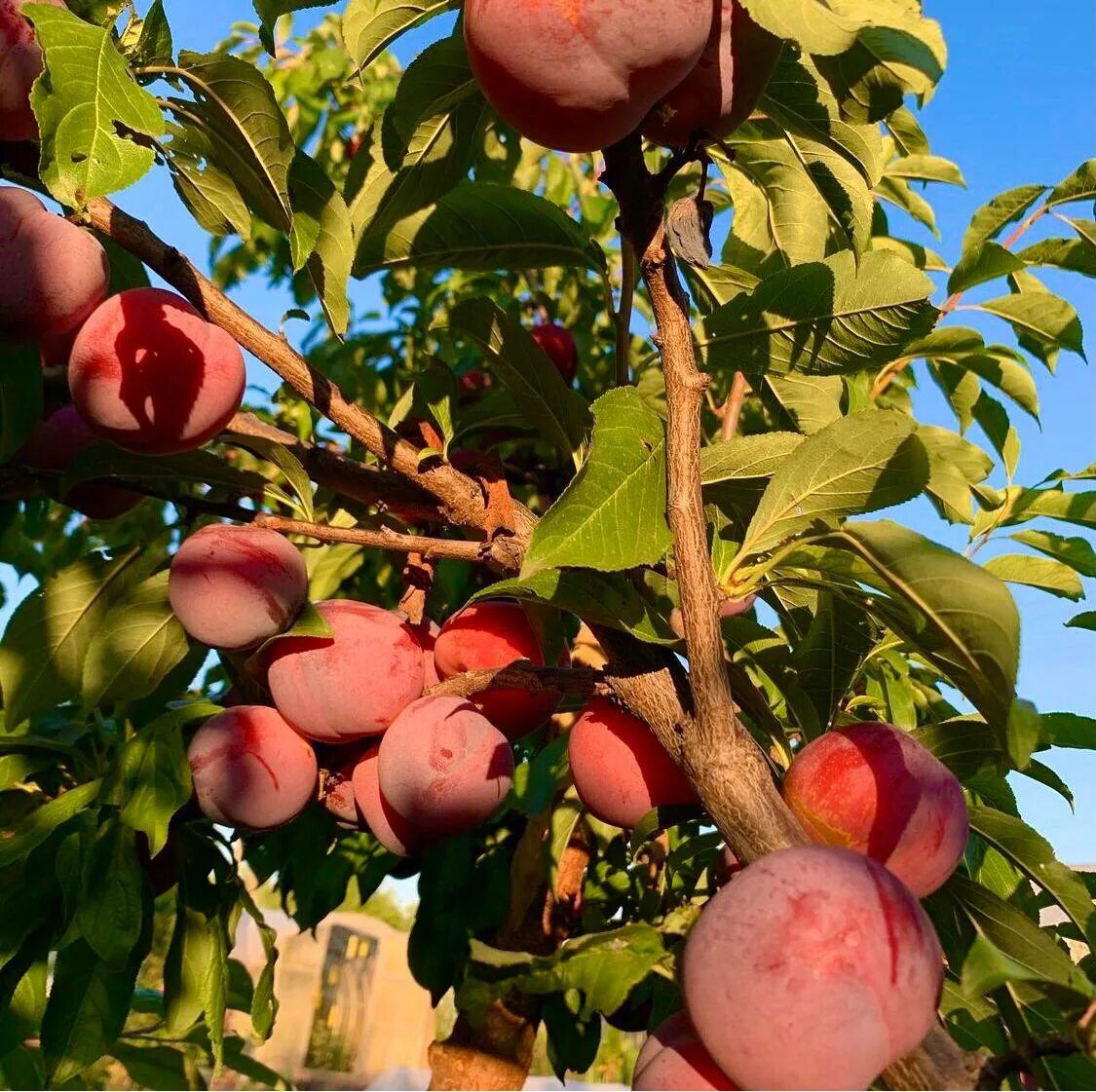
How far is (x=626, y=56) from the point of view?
0.66m

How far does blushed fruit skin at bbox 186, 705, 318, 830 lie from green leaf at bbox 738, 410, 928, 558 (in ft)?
1.87

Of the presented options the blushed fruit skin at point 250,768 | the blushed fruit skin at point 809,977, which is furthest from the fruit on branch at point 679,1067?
the blushed fruit skin at point 250,768

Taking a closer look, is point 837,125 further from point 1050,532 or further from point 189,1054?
point 189,1054

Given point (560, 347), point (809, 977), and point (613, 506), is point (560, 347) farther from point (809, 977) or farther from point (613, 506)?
point (809, 977)

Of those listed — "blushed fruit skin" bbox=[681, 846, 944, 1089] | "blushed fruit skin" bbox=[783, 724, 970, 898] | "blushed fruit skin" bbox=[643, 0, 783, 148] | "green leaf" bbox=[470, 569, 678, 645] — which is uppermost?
"blushed fruit skin" bbox=[643, 0, 783, 148]

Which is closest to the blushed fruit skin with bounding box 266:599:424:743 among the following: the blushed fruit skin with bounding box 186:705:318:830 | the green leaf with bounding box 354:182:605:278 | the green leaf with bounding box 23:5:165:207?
the blushed fruit skin with bounding box 186:705:318:830

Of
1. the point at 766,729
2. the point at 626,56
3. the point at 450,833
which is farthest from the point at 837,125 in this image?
the point at 450,833

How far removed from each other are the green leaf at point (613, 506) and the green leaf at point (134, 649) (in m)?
0.71

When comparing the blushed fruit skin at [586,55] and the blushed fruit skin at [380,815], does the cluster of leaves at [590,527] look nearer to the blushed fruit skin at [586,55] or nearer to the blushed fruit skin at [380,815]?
the blushed fruit skin at [586,55]

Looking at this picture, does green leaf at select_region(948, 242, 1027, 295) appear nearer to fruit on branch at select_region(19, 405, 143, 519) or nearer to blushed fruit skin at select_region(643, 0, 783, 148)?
blushed fruit skin at select_region(643, 0, 783, 148)

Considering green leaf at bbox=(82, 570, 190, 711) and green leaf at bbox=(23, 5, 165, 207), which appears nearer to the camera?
→ green leaf at bbox=(23, 5, 165, 207)

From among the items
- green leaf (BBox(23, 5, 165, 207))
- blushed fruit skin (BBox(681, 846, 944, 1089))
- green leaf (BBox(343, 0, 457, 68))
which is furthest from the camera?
green leaf (BBox(343, 0, 457, 68))

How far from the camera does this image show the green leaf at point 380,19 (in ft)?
2.97

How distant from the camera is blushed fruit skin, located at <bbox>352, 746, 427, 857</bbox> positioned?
1073 millimetres
